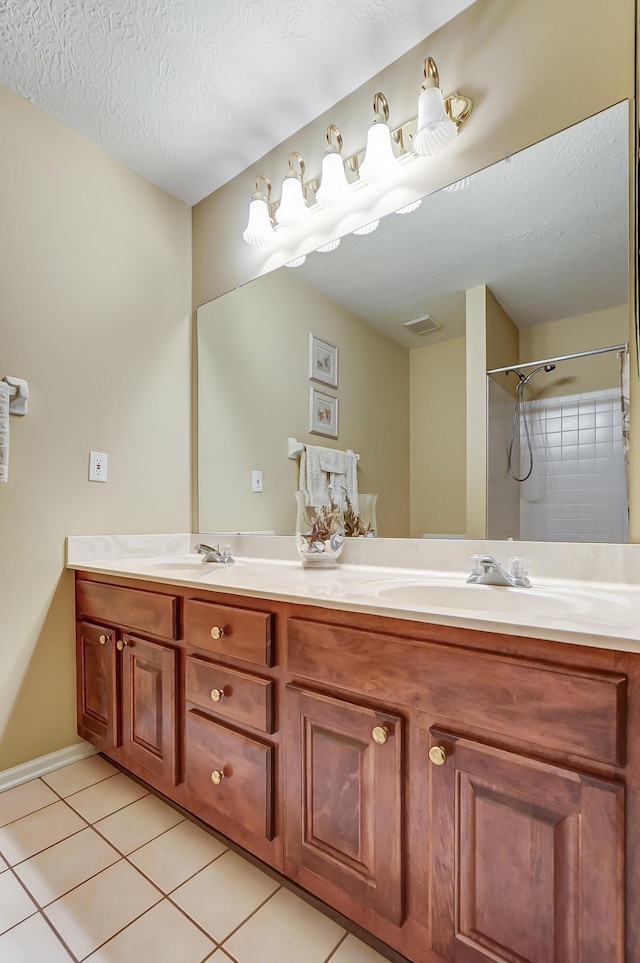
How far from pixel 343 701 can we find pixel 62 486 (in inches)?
53.7

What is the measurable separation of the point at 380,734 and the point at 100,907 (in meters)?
0.83

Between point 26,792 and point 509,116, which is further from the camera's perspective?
point 26,792

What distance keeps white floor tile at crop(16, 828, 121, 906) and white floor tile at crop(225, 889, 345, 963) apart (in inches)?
17.3

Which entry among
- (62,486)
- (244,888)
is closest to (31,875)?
(244,888)

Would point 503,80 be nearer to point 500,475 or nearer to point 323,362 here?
point 323,362

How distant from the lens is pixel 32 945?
1.02 m

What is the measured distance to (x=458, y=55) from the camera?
143 centimetres

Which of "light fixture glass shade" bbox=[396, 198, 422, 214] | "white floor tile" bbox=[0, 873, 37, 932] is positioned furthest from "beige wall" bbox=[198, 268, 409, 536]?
"white floor tile" bbox=[0, 873, 37, 932]

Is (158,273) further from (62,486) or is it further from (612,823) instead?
(612,823)

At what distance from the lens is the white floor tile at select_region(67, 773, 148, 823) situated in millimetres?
1481

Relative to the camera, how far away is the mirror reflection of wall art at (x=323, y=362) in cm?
176

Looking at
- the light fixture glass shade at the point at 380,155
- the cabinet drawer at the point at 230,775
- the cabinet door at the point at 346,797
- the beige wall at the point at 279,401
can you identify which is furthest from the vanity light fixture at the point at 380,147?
the cabinet drawer at the point at 230,775

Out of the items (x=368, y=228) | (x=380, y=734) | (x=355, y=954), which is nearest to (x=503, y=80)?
(x=368, y=228)

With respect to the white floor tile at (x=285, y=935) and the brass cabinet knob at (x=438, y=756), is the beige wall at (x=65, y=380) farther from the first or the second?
the brass cabinet knob at (x=438, y=756)
